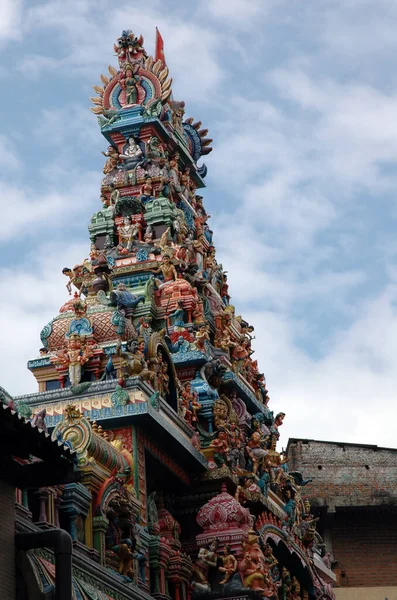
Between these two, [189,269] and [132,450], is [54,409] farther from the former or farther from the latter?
[189,269]

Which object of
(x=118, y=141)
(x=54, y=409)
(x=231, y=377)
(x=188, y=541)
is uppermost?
(x=118, y=141)

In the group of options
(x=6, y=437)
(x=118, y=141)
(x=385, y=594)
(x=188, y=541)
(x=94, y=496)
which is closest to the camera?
(x=6, y=437)

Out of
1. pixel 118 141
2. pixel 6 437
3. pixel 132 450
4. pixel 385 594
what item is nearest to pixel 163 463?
pixel 132 450

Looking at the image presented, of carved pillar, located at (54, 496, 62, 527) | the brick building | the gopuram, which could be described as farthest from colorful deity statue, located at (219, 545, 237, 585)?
the brick building

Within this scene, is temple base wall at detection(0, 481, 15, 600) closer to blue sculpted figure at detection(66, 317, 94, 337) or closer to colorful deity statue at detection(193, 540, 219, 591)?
colorful deity statue at detection(193, 540, 219, 591)

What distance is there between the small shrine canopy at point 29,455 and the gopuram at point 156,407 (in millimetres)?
575

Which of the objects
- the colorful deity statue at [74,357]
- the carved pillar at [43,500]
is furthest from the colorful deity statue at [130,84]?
the carved pillar at [43,500]

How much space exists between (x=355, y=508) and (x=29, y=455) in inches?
1381

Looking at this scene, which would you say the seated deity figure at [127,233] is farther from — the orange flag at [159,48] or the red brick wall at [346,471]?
the red brick wall at [346,471]

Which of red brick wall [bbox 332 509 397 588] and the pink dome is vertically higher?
red brick wall [bbox 332 509 397 588]

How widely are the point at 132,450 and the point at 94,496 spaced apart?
10.5 feet

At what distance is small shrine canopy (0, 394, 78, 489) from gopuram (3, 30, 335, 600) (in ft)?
1.89

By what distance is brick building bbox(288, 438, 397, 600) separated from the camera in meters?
55.8

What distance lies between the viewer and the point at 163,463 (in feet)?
114
